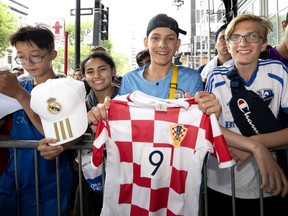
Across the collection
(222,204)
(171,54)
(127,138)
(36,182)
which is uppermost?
(171,54)

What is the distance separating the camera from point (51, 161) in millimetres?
2346

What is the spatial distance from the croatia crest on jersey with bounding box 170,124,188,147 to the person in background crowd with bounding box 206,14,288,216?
1.02 ft

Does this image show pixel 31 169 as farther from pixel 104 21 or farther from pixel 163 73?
pixel 104 21

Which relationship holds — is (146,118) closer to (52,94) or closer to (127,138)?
(127,138)

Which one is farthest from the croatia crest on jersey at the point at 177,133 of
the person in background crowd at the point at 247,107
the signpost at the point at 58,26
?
the signpost at the point at 58,26

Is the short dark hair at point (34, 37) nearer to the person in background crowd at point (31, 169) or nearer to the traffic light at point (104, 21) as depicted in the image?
the person in background crowd at point (31, 169)

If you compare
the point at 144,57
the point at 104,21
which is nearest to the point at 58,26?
the point at 104,21

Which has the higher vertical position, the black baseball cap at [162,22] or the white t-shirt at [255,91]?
the black baseball cap at [162,22]

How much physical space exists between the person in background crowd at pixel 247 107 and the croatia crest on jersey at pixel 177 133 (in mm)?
310

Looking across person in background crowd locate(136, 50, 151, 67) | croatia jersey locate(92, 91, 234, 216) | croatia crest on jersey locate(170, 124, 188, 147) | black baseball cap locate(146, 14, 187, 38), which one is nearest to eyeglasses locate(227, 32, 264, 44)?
black baseball cap locate(146, 14, 187, 38)

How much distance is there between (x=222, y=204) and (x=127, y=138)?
1.00 metres

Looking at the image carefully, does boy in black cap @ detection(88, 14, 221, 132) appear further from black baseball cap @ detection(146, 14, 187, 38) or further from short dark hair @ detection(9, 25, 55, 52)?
short dark hair @ detection(9, 25, 55, 52)

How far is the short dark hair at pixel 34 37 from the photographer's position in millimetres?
2420

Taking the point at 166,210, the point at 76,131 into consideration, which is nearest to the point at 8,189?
the point at 76,131
